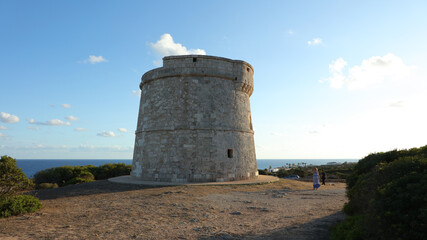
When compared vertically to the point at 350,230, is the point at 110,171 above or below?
above

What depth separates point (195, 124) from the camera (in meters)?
15.7

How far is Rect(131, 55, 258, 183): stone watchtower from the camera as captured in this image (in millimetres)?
15289

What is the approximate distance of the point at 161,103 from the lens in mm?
16453

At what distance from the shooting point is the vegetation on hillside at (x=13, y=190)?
7617 millimetres

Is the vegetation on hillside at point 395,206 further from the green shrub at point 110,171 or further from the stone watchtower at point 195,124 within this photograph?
the green shrub at point 110,171

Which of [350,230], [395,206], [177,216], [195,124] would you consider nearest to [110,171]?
[195,124]

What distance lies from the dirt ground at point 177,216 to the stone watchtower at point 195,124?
359 centimetres

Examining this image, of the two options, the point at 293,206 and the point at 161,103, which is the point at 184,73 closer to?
the point at 161,103

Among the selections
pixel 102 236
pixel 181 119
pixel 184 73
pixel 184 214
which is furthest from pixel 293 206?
pixel 184 73

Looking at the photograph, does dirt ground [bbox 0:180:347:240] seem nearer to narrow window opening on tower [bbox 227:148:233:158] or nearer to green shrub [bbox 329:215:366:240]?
green shrub [bbox 329:215:366:240]

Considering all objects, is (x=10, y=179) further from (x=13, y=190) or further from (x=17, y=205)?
(x=17, y=205)

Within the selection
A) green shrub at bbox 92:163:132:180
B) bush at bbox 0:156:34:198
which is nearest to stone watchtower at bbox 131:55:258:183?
green shrub at bbox 92:163:132:180

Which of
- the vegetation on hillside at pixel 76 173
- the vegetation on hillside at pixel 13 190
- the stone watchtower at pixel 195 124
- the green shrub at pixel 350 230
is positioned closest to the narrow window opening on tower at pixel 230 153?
the stone watchtower at pixel 195 124

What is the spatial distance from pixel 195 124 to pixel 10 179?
9.43 m
